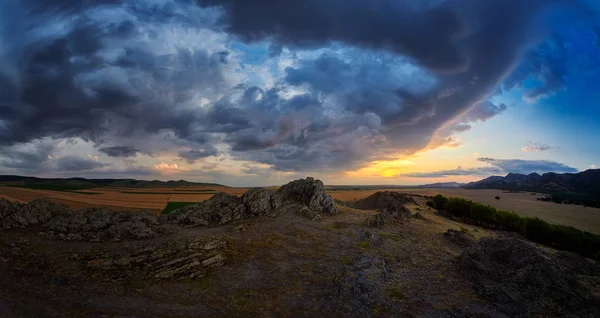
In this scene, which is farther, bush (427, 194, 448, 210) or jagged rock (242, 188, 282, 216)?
bush (427, 194, 448, 210)

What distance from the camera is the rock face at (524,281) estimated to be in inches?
691

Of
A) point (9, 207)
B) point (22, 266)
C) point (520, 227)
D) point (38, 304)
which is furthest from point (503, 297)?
point (9, 207)

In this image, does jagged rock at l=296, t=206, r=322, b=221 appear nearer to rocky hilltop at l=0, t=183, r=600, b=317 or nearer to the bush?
rocky hilltop at l=0, t=183, r=600, b=317

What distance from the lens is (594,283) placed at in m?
21.2

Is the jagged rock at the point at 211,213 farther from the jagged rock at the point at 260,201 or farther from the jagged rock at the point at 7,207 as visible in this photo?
the jagged rock at the point at 7,207

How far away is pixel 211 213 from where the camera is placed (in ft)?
124

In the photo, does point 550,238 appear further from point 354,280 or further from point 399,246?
point 354,280

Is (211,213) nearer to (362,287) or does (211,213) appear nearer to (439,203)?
(362,287)

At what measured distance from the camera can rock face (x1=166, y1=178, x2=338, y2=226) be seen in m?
36.5

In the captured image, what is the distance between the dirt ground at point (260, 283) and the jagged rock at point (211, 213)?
15.9 feet

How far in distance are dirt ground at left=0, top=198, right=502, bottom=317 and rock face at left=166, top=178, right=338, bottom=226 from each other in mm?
5766

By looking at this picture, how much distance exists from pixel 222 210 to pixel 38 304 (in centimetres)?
2234

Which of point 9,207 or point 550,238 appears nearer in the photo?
point 9,207

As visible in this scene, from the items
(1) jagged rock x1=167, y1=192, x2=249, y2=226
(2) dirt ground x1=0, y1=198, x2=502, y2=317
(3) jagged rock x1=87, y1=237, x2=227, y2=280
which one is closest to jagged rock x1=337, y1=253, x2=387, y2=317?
(2) dirt ground x1=0, y1=198, x2=502, y2=317
